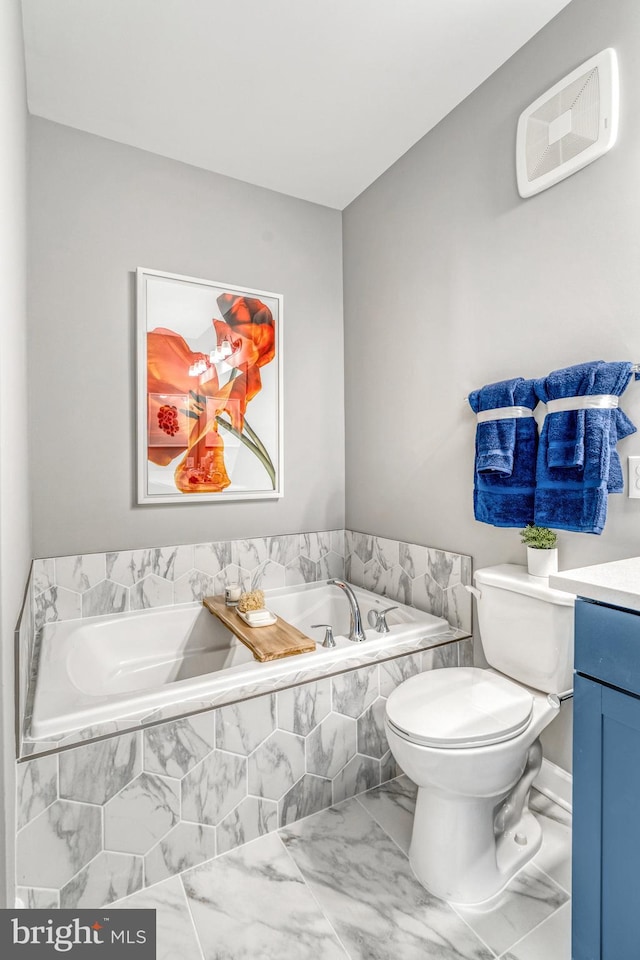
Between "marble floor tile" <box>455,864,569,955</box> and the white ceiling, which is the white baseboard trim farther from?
the white ceiling

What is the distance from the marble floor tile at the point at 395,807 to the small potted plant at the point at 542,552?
91cm

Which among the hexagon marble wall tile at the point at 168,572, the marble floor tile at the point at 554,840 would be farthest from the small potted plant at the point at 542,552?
the hexagon marble wall tile at the point at 168,572

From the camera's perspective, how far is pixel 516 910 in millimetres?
1312

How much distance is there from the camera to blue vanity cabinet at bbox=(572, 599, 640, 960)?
851 mm

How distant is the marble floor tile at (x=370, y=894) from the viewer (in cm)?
121

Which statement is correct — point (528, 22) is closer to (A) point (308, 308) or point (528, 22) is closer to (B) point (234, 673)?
(A) point (308, 308)

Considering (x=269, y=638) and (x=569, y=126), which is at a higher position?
(x=569, y=126)

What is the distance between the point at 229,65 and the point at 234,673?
220 cm

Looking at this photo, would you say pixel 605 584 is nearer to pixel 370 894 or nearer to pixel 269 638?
pixel 370 894

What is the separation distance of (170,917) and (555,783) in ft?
4.21

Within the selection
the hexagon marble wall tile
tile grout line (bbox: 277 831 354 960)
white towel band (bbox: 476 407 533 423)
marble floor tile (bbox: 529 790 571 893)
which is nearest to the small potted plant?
white towel band (bbox: 476 407 533 423)

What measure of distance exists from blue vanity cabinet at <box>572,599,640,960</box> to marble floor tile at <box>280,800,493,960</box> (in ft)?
1.25

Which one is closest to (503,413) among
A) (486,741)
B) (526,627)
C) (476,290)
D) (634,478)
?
(634,478)

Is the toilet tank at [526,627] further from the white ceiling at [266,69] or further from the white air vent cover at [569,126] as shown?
the white ceiling at [266,69]
